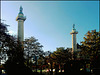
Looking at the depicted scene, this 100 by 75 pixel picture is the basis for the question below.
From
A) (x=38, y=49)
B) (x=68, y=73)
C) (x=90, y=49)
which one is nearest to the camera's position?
(x=68, y=73)

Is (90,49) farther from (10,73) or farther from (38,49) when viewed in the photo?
(10,73)

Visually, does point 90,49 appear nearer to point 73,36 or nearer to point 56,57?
point 56,57

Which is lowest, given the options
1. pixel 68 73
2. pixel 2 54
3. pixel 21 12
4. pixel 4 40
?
pixel 68 73

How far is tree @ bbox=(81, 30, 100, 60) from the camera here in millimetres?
26080

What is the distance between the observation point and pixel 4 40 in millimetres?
13039

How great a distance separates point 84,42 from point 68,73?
9.33 metres

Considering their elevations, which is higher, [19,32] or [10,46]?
[19,32]

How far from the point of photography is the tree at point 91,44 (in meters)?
26.1

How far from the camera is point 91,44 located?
27.0m

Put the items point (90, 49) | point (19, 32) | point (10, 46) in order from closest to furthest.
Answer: point (10, 46) < point (90, 49) < point (19, 32)

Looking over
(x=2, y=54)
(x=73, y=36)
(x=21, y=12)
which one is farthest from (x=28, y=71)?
(x=73, y=36)

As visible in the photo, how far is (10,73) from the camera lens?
50.1 feet

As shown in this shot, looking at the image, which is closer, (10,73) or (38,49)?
(10,73)

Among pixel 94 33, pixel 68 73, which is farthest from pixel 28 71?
pixel 94 33
